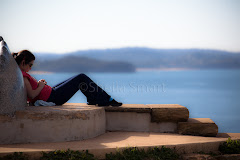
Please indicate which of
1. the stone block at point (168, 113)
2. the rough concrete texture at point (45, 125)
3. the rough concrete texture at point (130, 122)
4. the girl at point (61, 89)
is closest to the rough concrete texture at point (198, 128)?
the stone block at point (168, 113)

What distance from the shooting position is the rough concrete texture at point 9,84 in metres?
4.87

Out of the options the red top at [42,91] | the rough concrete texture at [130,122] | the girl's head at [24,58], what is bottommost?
the rough concrete texture at [130,122]

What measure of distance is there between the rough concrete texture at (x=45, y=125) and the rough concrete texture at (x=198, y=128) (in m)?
1.99

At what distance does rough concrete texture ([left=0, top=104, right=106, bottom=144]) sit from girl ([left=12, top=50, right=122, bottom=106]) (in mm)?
455

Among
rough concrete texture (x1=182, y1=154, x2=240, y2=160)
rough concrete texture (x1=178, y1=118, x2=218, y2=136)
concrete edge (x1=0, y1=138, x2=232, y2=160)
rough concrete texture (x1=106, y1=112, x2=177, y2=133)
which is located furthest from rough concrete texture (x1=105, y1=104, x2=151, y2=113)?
rough concrete texture (x1=182, y1=154, x2=240, y2=160)

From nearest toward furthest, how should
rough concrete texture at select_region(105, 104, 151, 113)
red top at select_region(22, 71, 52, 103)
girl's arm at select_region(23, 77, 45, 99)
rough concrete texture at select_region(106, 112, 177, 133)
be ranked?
girl's arm at select_region(23, 77, 45, 99)
red top at select_region(22, 71, 52, 103)
rough concrete texture at select_region(105, 104, 151, 113)
rough concrete texture at select_region(106, 112, 177, 133)

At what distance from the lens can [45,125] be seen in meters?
5.08

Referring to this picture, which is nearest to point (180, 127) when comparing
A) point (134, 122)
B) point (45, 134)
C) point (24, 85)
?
point (134, 122)

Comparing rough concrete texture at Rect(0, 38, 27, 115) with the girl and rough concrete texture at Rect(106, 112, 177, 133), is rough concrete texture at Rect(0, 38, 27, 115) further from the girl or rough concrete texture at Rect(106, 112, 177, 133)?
rough concrete texture at Rect(106, 112, 177, 133)

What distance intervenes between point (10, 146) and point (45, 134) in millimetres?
580

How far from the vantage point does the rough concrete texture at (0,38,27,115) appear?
4871mm

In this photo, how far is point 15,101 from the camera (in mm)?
5043

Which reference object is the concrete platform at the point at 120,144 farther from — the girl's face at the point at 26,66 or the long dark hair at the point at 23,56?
the long dark hair at the point at 23,56

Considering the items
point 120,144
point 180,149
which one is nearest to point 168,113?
point 180,149
